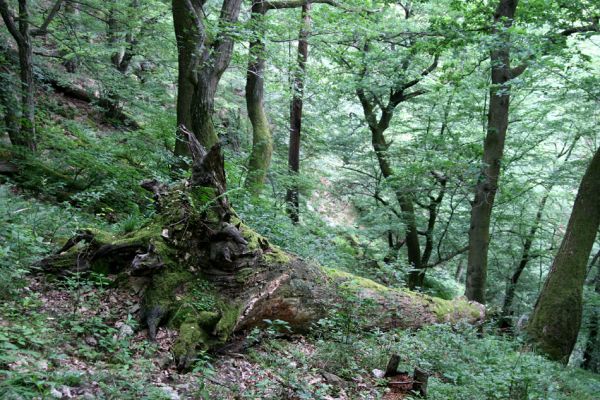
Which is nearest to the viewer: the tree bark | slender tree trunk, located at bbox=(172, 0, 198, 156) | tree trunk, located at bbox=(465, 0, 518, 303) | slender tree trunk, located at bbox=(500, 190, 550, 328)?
the tree bark

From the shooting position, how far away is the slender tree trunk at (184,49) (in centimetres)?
793

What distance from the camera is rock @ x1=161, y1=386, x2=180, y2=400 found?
2.78 metres

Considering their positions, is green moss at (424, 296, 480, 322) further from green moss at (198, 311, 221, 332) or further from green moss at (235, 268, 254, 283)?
green moss at (198, 311, 221, 332)

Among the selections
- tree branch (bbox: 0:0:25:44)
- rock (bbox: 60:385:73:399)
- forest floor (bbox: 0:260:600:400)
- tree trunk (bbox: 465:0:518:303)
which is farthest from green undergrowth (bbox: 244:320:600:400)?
tree branch (bbox: 0:0:25:44)

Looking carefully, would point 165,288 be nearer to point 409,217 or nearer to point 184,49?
point 184,49

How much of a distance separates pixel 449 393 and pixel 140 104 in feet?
30.4

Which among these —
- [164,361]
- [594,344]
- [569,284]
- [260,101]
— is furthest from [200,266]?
[594,344]

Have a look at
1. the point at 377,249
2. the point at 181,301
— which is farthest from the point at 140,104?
the point at 377,249

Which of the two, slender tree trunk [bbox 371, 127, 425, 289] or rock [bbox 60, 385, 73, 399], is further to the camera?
slender tree trunk [bbox 371, 127, 425, 289]

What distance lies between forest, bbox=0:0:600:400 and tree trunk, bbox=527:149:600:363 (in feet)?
0.11

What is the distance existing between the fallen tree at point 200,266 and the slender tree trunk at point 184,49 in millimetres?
3507

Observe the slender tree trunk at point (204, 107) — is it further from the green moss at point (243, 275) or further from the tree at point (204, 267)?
the green moss at point (243, 275)

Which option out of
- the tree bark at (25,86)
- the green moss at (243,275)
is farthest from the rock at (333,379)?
the tree bark at (25,86)

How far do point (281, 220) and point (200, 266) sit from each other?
150 inches
